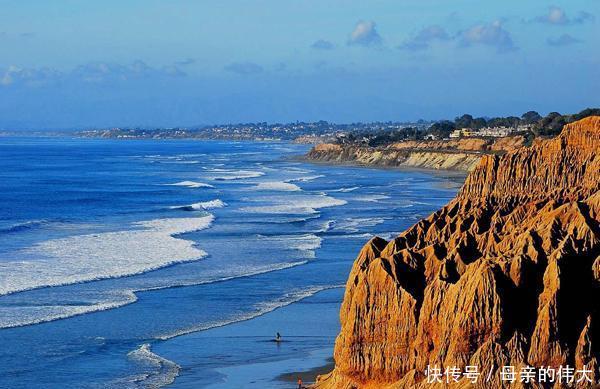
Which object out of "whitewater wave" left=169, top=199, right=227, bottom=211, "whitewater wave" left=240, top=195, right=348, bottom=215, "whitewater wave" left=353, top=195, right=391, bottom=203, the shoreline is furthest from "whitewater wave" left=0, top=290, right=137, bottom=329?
"whitewater wave" left=353, top=195, right=391, bottom=203

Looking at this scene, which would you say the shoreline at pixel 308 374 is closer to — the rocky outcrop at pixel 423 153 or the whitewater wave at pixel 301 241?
the whitewater wave at pixel 301 241

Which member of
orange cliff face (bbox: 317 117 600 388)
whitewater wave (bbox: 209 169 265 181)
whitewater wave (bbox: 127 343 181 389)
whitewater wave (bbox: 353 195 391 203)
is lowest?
whitewater wave (bbox: 209 169 265 181)

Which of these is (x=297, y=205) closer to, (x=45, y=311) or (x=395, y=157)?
(x=45, y=311)

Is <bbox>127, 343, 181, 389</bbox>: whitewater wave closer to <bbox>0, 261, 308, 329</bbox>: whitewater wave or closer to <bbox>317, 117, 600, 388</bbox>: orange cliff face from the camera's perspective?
<bbox>0, 261, 308, 329</bbox>: whitewater wave

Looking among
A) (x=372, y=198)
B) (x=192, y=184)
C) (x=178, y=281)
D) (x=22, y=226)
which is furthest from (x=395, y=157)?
(x=178, y=281)

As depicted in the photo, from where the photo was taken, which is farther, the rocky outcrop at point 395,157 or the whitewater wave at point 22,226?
the rocky outcrop at point 395,157

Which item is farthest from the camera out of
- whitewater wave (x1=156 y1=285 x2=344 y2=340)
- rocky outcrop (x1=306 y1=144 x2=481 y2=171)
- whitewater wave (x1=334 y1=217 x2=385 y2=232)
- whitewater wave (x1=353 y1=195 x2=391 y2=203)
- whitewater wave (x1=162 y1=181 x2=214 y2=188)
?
rocky outcrop (x1=306 y1=144 x2=481 y2=171)

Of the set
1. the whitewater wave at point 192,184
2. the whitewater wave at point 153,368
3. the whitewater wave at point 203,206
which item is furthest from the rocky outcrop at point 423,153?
the whitewater wave at point 153,368
